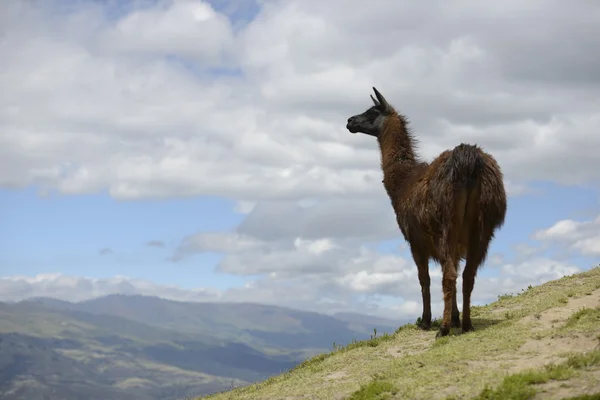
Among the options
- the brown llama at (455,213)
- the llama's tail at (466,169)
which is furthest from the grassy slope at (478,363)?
the llama's tail at (466,169)

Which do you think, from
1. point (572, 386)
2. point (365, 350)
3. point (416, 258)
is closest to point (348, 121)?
point (416, 258)

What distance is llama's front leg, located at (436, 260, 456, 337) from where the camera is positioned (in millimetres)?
19603

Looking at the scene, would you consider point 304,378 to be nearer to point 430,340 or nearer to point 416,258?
point 430,340

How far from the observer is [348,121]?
25.8m

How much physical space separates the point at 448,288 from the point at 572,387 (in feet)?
23.6

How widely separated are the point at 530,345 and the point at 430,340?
447 cm

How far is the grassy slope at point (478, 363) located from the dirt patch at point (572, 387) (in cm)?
2

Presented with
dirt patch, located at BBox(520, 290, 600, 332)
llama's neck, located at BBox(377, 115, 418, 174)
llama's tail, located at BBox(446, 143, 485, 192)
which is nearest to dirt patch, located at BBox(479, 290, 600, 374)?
dirt patch, located at BBox(520, 290, 600, 332)

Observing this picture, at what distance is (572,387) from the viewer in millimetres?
12578

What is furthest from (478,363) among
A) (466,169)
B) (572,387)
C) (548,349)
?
(466,169)

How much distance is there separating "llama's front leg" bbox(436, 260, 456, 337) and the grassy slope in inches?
21.0

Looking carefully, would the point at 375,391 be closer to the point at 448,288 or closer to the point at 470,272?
→ the point at 448,288

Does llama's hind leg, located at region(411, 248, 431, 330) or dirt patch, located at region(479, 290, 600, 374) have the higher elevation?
llama's hind leg, located at region(411, 248, 431, 330)

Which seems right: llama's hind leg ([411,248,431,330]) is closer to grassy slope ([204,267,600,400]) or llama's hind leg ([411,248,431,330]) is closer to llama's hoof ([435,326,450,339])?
grassy slope ([204,267,600,400])
